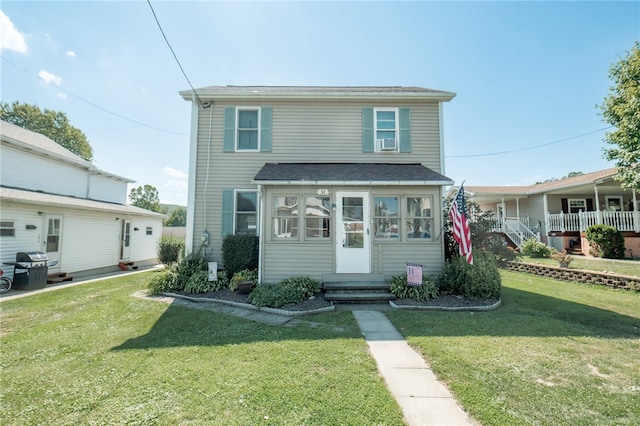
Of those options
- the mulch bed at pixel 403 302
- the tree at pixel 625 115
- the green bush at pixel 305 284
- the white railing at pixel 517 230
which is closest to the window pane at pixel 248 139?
the green bush at pixel 305 284

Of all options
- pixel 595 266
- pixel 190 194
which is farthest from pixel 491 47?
pixel 190 194

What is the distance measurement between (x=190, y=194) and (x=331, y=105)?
5747mm

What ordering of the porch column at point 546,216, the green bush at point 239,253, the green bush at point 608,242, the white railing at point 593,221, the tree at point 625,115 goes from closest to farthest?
the green bush at point 239,253 → the tree at point 625,115 → the green bush at point 608,242 → the white railing at point 593,221 → the porch column at point 546,216

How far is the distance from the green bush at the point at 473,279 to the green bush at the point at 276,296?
385 cm

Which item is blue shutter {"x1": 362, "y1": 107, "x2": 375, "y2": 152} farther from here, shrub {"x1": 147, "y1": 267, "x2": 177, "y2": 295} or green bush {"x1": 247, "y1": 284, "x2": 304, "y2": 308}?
shrub {"x1": 147, "y1": 267, "x2": 177, "y2": 295}

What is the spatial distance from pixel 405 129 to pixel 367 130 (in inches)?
52.2

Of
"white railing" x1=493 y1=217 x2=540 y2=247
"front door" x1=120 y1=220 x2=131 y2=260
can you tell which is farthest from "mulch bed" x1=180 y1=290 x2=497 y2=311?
"white railing" x1=493 y1=217 x2=540 y2=247

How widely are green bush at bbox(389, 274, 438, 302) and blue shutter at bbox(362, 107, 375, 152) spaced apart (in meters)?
4.60

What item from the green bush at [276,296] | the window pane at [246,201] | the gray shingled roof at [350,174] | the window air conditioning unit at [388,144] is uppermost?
the window air conditioning unit at [388,144]

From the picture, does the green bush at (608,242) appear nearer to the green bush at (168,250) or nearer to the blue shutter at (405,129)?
the blue shutter at (405,129)

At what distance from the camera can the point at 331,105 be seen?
9156mm

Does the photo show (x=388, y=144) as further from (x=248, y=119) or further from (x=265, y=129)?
(x=248, y=119)

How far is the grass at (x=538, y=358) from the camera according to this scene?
2.56m

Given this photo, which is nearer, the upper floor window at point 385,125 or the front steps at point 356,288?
the front steps at point 356,288
